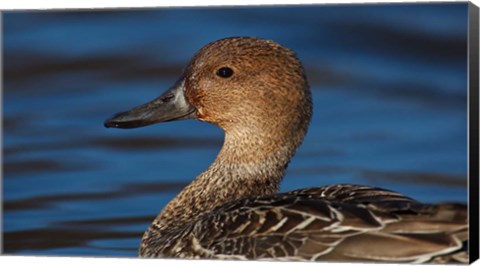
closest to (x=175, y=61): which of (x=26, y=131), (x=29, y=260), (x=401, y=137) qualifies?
(x=26, y=131)

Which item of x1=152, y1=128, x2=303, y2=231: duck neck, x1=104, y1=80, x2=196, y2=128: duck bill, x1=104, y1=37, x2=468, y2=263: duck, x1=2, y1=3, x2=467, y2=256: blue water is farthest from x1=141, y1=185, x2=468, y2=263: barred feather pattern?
x1=2, y1=3, x2=467, y2=256: blue water

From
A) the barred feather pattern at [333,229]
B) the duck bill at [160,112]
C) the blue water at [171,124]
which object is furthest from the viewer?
the blue water at [171,124]

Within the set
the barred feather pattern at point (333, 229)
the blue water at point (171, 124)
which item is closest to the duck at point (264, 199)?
the barred feather pattern at point (333, 229)

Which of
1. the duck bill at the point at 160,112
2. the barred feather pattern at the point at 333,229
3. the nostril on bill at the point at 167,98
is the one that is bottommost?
the barred feather pattern at the point at 333,229

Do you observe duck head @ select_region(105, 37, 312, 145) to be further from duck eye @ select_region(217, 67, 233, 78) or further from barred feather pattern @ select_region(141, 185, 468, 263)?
barred feather pattern @ select_region(141, 185, 468, 263)

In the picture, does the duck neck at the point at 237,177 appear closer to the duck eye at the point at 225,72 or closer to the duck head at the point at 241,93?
the duck head at the point at 241,93

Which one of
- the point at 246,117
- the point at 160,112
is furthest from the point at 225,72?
the point at 160,112

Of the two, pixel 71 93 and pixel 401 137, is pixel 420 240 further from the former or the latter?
pixel 71 93
